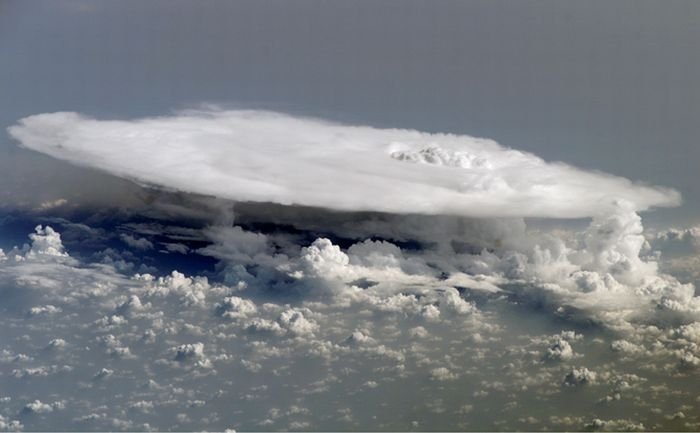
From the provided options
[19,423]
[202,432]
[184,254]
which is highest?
[184,254]

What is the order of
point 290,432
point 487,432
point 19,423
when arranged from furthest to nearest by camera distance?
point 19,423, point 290,432, point 487,432

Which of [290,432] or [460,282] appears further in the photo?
[290,432]

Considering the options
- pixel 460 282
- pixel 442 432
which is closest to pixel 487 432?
pixel 442 432

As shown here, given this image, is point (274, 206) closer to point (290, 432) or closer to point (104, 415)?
point (290, 432)

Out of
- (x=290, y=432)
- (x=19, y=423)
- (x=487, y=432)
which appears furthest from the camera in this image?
(x=19, y=423)

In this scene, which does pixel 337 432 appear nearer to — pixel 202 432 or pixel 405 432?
pixel 405 432

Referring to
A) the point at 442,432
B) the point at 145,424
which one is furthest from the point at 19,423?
the point at 442,432

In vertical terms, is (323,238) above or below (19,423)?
above

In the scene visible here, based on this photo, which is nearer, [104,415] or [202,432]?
[202,432]

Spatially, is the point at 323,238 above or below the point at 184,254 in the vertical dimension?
above
